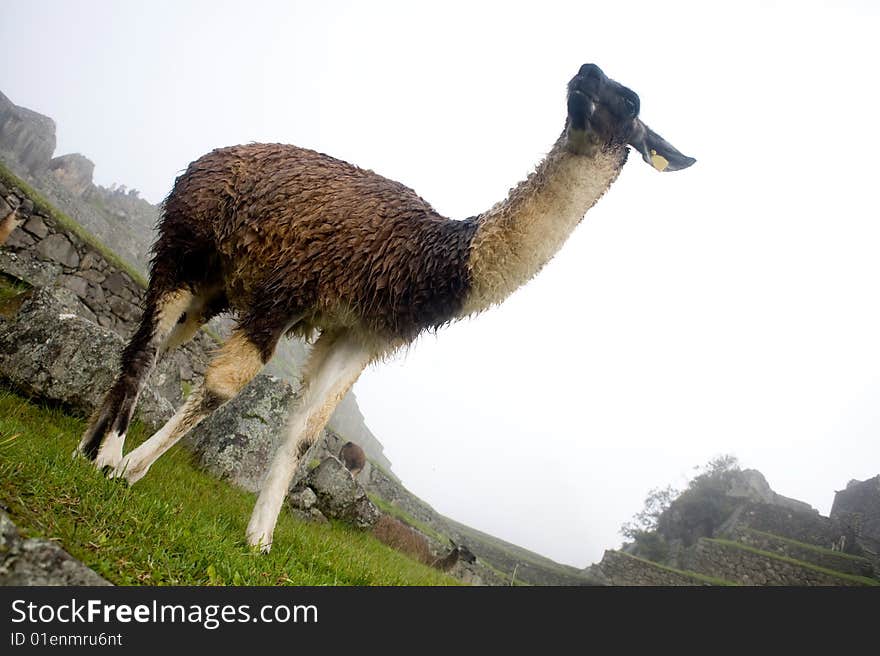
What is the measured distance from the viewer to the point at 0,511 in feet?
4.91

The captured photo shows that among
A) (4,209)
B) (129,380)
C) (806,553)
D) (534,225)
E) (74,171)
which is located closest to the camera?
(129,380)

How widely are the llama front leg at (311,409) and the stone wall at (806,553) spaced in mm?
20138

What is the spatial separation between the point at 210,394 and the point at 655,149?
358 centimetres

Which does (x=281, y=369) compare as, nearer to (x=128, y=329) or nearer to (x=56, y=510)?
(x=128, y=329)

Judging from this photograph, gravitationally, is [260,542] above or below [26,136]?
below

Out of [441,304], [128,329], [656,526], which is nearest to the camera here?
[441,304]

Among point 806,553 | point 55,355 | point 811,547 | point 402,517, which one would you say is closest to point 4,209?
point 55,355

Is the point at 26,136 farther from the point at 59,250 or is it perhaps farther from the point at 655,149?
the point at 655,149

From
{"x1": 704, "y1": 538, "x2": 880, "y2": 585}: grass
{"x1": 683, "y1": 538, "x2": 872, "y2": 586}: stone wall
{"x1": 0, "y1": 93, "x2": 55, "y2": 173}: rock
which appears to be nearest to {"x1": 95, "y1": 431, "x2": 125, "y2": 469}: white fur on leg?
{"x1": 704, "y1": 538, "x2": 880, "y2": 585}: grass

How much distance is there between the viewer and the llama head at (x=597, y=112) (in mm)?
3303

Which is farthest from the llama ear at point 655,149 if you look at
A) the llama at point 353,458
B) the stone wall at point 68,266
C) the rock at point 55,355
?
the stone wall at point 68,266

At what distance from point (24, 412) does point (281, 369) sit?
19.7 m

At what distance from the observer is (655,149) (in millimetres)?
3656
